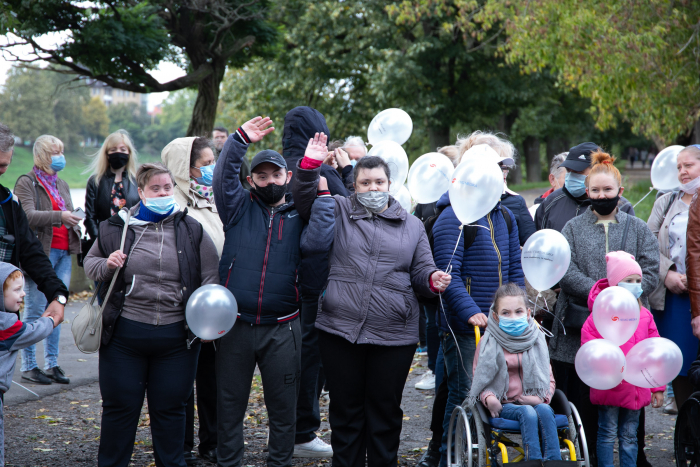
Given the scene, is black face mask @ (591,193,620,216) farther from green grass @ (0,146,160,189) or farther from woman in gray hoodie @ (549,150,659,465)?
green grass @ (0,146,160,189)

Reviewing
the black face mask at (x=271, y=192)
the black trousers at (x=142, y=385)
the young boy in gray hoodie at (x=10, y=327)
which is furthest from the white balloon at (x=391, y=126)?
the young boy in gray hoodie at (x=10, y=327)

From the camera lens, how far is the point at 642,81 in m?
11.9

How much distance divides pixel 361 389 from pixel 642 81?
10.2 metres

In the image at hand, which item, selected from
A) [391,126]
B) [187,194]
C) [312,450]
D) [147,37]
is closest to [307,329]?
[312,450]

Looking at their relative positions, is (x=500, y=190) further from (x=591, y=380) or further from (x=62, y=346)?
(x=62, y=346)

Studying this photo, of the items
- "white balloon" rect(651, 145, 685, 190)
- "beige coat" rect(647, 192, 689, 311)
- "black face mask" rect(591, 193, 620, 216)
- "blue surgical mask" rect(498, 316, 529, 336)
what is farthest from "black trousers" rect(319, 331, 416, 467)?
"white balloon" rect(651, 145, 685, 190)

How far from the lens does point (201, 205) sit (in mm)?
4426

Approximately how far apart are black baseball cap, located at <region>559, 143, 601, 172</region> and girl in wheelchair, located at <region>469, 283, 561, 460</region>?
1.57m

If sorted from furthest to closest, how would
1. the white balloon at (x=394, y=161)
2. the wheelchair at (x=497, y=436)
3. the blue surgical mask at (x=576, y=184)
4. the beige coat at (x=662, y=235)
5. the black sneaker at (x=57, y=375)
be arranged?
1. the black sneaker at (x=57, y=375)
2. the white balloon at (x=394, y=161)
3. the blue surgical mask at (x=576, y=184)
4. the beige coat at (x=662, y=235)
5. the wheelchair at (x=497, y=436)

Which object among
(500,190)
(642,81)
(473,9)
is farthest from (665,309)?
(473,9)

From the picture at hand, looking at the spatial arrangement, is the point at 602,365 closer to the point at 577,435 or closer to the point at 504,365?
the point at 577,435

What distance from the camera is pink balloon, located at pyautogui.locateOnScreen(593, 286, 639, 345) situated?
384 centimetres

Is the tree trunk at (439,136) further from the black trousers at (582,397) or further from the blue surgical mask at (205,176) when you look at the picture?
the blue surgical mask at (205,176)

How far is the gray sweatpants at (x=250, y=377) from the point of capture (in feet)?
12.3
